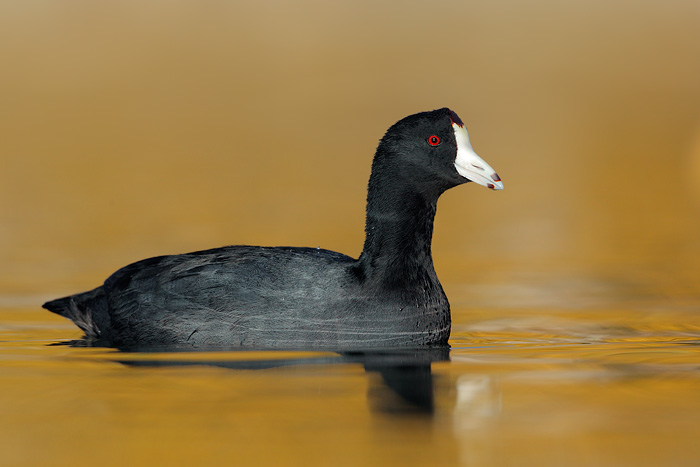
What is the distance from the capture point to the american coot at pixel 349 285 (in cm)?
755

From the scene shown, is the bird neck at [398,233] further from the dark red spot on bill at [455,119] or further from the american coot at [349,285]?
the dark red spot on bill at [455,119]

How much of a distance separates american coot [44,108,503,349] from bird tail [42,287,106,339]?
0.35m

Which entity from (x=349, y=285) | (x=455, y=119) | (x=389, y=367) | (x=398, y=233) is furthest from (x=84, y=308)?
(x=455, y=119)

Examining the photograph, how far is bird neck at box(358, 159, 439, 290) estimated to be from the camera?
25.7 ft

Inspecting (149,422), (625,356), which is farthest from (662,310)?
(149,422)

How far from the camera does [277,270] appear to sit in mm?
7773

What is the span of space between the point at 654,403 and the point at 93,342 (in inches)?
167

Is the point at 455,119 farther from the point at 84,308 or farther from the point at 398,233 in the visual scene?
the point at 84,308

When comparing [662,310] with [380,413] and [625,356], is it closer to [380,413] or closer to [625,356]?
[625,356]

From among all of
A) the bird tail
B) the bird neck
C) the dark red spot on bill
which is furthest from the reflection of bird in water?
the dark red spot on bill

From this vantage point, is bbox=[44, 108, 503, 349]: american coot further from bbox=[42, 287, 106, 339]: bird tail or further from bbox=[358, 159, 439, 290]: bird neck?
bbox=[42, 287, 106, 339]: bird tail

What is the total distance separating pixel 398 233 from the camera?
789 cm

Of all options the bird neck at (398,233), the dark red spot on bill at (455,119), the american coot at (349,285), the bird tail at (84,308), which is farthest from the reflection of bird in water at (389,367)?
the dark red spot on bill at (455,119)

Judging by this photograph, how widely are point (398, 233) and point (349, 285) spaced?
54 centimetres
